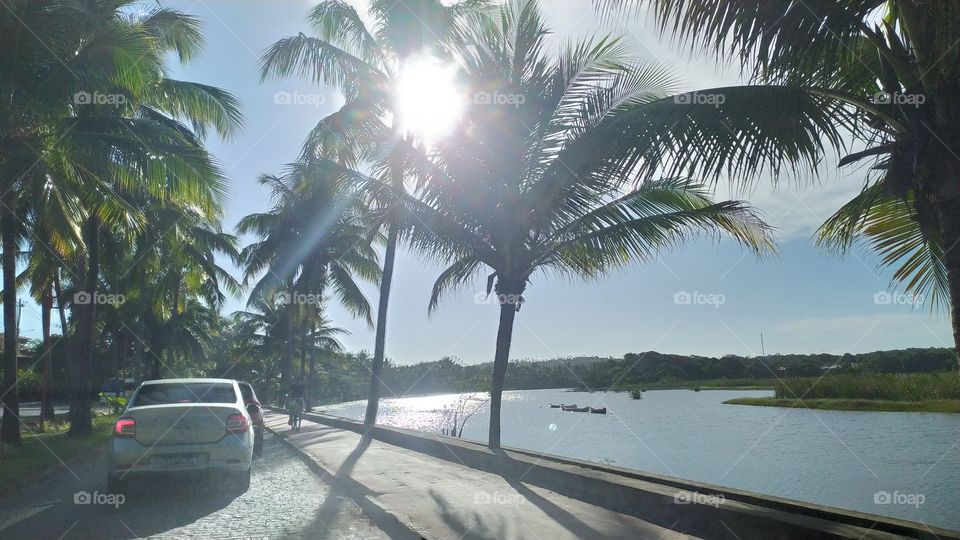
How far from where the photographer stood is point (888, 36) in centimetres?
541

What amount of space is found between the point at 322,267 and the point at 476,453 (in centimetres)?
2435

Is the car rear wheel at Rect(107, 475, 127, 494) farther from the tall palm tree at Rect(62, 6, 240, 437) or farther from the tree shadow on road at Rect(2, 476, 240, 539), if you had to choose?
the tall palm tree at Rect(62, 6, 240, 437)

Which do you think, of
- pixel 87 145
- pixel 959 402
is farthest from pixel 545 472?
pixel 959 402

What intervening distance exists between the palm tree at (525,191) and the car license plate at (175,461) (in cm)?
527

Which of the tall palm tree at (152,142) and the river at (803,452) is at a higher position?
the tall palm tree at (152,142)

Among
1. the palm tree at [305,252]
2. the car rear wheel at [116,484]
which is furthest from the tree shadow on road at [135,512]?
the palm tree at [305,252]

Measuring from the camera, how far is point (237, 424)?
884cm

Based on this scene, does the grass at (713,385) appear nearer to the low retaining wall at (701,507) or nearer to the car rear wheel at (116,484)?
the low retaining wall at (701,507)

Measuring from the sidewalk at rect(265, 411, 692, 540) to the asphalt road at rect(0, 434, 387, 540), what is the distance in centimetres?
52

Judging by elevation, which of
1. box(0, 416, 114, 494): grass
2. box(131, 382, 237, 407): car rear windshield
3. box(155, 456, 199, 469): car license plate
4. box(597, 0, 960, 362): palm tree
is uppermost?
box(597, 0, 960, 362): palm tree

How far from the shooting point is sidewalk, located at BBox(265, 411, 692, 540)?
6.28 m

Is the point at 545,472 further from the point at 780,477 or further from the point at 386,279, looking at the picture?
the point at 386,279

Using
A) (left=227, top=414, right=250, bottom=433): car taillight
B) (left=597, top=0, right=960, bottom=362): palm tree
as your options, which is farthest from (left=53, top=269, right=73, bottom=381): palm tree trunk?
(left=597, top=0, right=960, bottom=362): palm tree

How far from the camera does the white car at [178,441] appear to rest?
26.8ft
